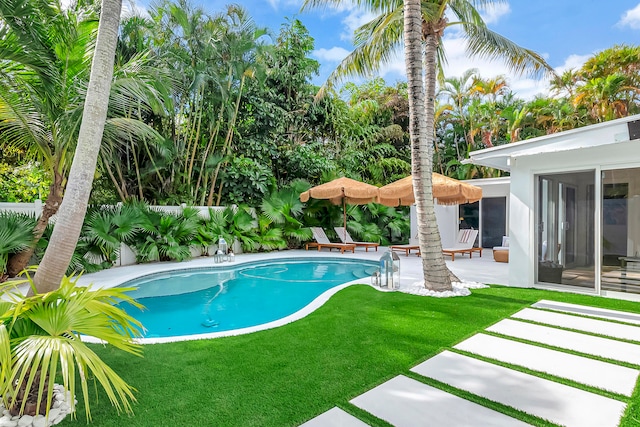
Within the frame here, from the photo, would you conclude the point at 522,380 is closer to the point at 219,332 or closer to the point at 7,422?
the point at 219,332

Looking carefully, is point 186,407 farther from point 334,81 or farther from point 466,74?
point 466,74

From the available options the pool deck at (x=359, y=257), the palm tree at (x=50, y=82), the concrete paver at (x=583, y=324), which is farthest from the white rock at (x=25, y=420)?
the concrete paver at (x=583, y=324)

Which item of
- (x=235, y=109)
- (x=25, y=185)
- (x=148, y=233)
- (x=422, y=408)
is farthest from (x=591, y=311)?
(x=25, y=185)

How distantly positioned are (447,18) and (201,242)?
10053 mm

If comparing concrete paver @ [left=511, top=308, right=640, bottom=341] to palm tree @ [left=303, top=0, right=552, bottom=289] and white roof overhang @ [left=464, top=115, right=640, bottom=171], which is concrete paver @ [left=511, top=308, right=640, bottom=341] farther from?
white roof overhang @ [left=464, top=115, right=640, bottom=171]

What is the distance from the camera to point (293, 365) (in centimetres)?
375

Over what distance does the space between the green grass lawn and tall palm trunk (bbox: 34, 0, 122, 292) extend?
1.23 meters

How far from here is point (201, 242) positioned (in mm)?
12586

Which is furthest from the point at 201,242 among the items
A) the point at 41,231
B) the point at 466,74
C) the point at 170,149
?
the point at 466,74

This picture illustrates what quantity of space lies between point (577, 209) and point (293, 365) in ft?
21.5

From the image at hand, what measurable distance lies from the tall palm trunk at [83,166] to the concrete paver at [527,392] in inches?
137

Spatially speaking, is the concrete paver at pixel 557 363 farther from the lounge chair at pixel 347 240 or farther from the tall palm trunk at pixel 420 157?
the lounge chair at pixel 347 240

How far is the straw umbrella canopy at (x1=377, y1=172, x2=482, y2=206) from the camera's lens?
10602 millimetres

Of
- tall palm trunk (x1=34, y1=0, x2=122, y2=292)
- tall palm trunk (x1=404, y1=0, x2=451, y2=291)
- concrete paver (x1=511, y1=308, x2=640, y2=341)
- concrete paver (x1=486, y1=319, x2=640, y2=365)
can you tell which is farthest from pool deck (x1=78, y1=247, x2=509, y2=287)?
tall palm trunk (x1=34, y1=0, x2=122, y2=292)
